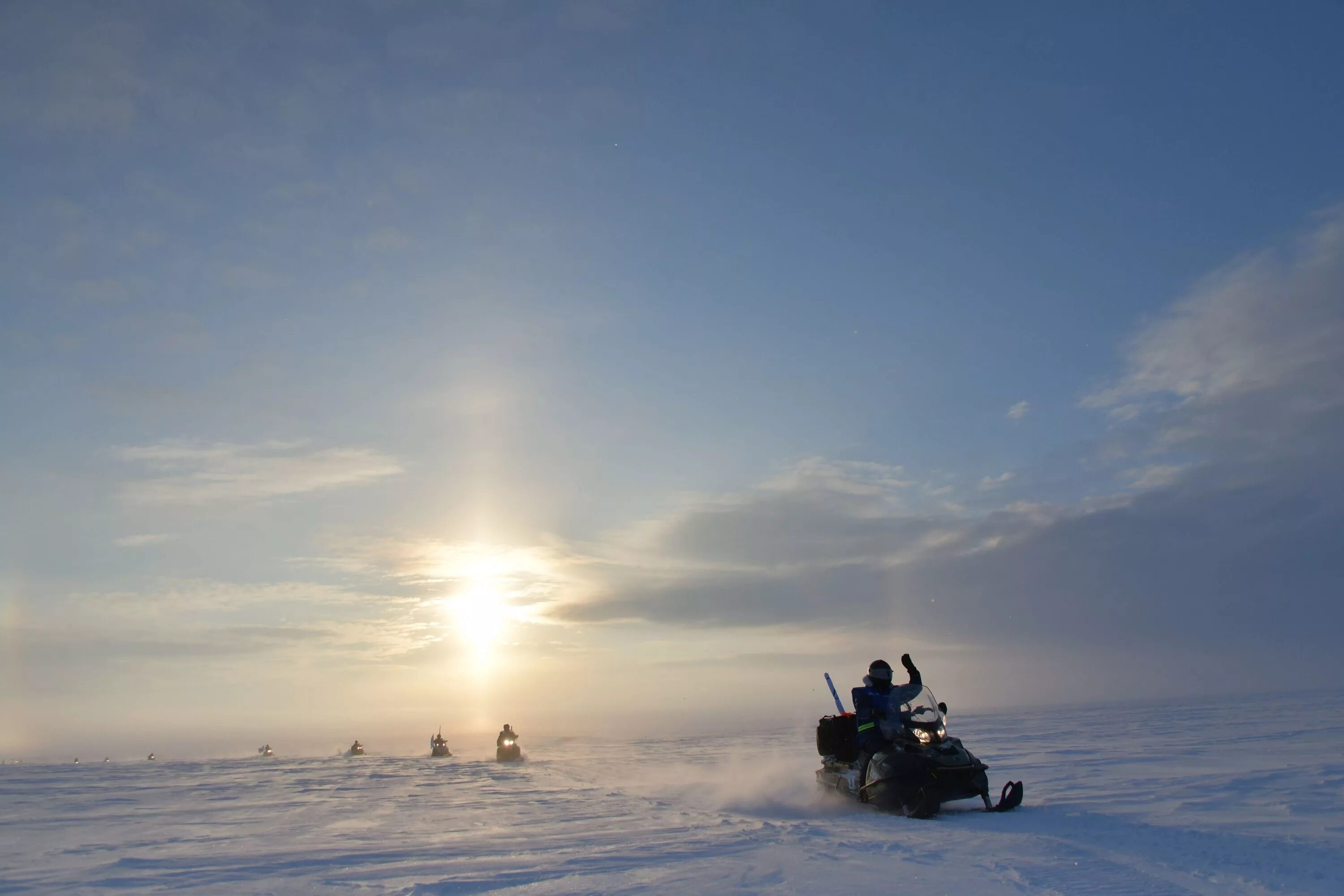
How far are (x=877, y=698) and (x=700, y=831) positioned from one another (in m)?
4.06

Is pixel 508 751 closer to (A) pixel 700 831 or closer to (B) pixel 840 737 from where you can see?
(B) pixel 840 737

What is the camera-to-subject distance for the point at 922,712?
43.5ft

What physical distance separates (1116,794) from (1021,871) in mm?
6614

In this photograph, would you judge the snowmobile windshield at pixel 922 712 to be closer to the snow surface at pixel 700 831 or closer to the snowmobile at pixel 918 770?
the snowmobile at pixel 918 770

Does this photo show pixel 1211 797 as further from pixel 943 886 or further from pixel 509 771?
pixel 509 771

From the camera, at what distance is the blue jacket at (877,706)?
44.3 ft

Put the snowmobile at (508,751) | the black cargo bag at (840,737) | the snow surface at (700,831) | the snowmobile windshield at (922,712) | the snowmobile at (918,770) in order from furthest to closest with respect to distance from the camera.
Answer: the snowmobile at (508,751)
the black cargo bag at (840,737)
the snowmobile windshield at (922,712)
the snowmobile at (918,770)
the snow surface at (700,831)

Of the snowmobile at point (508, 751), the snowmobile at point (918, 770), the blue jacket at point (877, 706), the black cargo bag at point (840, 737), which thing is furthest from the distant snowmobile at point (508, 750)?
the blue jacket at point (877, 706)

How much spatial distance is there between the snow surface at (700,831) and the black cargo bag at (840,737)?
35.2 inches

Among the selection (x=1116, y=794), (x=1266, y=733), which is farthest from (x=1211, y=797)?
(x=1266, y=733)

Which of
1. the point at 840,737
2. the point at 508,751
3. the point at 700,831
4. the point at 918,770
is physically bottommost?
the point at 700,831

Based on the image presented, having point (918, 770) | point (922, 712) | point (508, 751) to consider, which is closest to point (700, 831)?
point (918, 770)

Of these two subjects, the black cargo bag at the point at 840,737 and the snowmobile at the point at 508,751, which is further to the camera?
the snowmobile at the point at 508,751

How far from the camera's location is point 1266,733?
Answer: 79.5 feet
